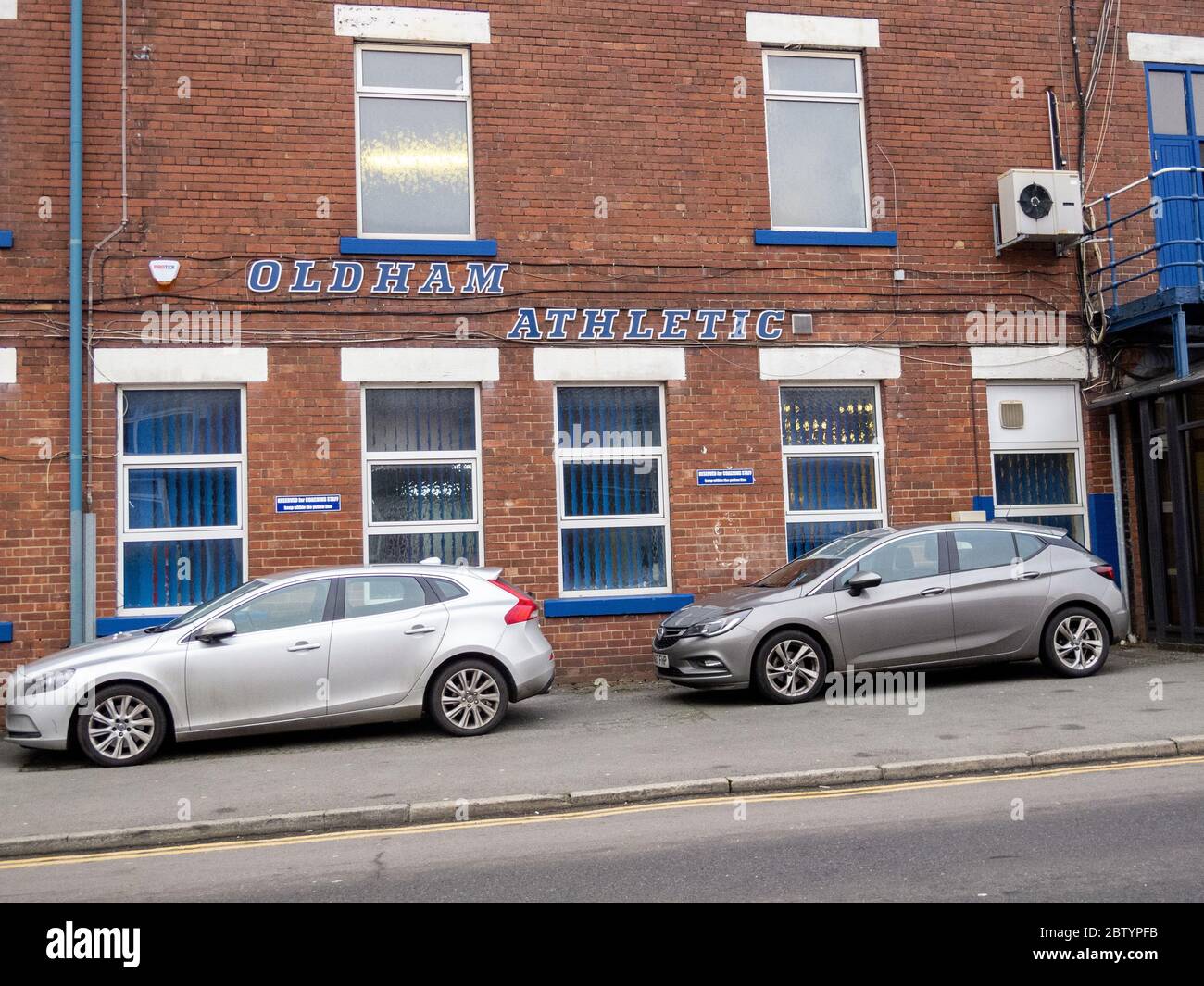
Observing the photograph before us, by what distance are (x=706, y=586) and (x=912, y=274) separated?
4408 millimetres

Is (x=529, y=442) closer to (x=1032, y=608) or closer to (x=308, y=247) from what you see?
(x=308, y=247)

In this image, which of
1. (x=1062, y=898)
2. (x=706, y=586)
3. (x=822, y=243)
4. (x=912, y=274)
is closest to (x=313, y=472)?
(x=706, y=586)

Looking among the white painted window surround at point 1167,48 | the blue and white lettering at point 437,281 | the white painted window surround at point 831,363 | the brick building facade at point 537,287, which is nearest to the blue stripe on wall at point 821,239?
the brick building facade at point 537,287

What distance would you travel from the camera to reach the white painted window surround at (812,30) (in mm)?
13969

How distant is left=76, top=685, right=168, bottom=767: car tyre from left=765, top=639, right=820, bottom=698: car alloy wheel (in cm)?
533

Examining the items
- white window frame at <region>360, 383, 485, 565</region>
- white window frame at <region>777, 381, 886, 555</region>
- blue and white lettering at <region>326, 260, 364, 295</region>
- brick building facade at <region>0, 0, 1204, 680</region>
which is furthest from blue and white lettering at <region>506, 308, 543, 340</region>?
white window frame at <region>777, 381, 886, 555</region>

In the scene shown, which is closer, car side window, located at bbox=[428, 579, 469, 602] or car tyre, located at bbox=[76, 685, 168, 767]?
car tyre, located at bbox=[76, 685, 168, 767]

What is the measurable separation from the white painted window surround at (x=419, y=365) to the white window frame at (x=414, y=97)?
129 cm

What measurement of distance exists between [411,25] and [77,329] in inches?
191

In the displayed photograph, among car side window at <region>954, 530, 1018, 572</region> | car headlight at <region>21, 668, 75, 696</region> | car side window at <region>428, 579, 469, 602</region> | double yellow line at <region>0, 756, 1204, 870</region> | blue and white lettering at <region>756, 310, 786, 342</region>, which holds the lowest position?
double yellow line at <region>0, 756, 1204, 870</region>

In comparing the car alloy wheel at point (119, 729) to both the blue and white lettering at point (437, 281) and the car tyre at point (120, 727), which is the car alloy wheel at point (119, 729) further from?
the blue and white lettering at point (437, 281)

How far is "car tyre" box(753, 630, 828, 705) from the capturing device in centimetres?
1103

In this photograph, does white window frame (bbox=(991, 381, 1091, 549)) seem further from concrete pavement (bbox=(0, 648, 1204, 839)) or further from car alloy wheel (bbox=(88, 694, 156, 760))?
car alloy wheel (bbox=(88, 694, 156, 760))
